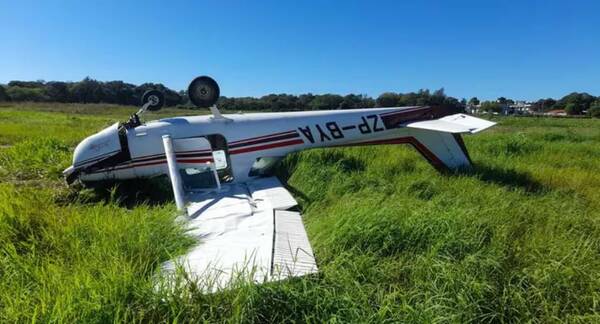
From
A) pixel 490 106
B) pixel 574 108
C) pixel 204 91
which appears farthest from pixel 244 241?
pixel 574 108

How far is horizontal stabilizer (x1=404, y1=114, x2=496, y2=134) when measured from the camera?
22.0ft

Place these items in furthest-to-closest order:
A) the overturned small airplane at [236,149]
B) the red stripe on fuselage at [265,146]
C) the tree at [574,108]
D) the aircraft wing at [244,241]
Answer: the tree at [574,108] < the red stripe on fuselage at [265,146] < the overturned small airplane at [236,149] < the aircraft wing at [244,241]

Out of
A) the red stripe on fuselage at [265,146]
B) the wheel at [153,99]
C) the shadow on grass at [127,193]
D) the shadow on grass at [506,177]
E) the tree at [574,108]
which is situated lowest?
the tree at [574,108]

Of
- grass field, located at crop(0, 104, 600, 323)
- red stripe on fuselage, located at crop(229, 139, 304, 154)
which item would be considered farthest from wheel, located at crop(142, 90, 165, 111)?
grass field, located at crop(0, 104, 600, 323)

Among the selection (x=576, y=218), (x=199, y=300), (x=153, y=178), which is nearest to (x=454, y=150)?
(x=576, y=218)

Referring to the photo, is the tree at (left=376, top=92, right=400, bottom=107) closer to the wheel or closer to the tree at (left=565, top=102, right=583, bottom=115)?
the wheel

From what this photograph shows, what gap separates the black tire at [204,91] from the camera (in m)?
7.03

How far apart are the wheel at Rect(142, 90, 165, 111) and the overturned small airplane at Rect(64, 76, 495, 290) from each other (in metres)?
0.02

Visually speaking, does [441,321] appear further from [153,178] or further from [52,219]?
[153,178]

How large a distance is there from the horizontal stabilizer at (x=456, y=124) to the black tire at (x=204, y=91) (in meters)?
4.36

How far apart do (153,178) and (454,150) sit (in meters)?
6.88

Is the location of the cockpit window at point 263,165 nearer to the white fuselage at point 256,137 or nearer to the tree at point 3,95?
the white fuselage at point 256,137

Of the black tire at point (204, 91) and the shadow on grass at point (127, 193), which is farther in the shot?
the black tire at point (204, 91)

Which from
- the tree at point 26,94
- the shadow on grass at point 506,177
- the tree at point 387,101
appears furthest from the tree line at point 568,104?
the tree at point 26,94
